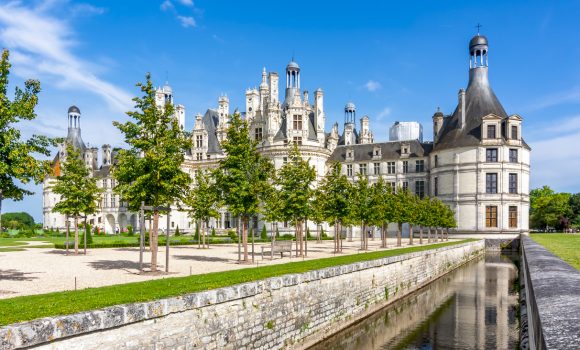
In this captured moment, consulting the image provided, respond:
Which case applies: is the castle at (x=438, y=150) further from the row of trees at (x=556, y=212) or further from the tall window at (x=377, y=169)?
the row of trees at (x=556, y=212)

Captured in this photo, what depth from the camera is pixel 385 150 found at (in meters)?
72.9

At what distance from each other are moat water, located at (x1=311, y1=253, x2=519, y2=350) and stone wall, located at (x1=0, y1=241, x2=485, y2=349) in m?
0.80

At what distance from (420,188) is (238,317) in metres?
60.7

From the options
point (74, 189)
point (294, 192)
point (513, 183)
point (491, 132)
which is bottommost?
point (294, 192)

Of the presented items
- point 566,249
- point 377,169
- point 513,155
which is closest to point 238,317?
point 566,249

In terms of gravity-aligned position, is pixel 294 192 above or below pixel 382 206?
above

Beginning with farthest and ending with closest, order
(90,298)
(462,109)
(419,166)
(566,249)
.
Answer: (419,166), (462,109), (566,249), (90,298)

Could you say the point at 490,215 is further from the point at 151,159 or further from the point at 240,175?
the point at 151,159

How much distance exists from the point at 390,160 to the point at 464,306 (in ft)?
162

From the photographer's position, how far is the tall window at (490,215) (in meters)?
60.6

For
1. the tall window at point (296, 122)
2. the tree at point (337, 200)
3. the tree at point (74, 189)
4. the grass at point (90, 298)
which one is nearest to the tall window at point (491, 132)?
the tall window at point (296, 122)

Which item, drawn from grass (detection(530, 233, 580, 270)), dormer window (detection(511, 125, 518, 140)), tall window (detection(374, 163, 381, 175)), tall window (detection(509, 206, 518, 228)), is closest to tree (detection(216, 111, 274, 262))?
grass (detection(530, 233, 580, 270))

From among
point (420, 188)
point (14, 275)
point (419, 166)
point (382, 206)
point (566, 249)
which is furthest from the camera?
point (419, 166)

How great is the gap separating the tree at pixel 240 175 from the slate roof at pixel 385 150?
4901 cm
